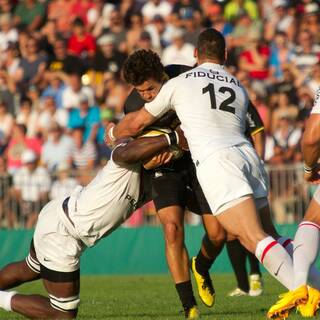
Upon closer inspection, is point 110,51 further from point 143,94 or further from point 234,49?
point 143,94

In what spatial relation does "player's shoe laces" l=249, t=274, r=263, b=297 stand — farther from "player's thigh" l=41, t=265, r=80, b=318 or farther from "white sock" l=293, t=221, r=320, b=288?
"player's thigh" l=41, t=265, r=80, b=318

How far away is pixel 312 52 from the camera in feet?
72.4

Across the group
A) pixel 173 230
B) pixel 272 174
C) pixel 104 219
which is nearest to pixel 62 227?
pixel 104 219

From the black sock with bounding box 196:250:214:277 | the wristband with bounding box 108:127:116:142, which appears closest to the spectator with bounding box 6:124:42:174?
the black sock with bounding box 196:250:214:277

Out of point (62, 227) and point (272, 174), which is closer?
point (62, 227)

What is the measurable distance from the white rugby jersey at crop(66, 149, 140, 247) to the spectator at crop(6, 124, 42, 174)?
433 inches

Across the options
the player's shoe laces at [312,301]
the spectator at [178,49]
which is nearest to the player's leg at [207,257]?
the player's shoe laces at [312,301]

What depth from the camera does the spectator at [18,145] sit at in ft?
69.8

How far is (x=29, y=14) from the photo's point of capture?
2556 centimetres

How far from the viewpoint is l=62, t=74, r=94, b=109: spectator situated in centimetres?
2244

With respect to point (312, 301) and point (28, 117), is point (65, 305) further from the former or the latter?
point (28, 117)

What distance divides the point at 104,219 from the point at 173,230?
33.3 inches

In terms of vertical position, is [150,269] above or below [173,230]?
below

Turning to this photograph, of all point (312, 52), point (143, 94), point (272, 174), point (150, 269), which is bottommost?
point (150, 269)
